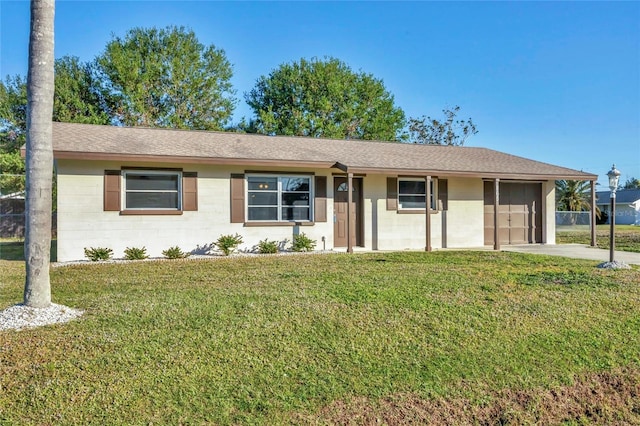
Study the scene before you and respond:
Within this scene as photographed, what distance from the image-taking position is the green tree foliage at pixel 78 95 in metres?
22.1

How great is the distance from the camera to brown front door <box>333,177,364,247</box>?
12.4 metres

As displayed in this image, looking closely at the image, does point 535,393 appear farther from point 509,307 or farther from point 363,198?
point 363,198

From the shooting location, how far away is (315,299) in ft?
18.6

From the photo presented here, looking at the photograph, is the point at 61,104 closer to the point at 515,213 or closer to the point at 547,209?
the point at 515,213

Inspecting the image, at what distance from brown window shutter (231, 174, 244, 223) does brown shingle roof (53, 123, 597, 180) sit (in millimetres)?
573

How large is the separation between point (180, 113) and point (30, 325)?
74.7 ft

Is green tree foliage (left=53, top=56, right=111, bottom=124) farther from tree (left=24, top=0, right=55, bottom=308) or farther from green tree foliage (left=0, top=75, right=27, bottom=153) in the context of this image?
tree (left=24, top=0, right=55, bottom=308)

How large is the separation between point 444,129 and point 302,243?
26.3 m

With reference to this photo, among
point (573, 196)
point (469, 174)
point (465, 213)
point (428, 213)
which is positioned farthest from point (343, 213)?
point (573, 196)

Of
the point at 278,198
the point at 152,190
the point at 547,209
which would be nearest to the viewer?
the point at 152,190

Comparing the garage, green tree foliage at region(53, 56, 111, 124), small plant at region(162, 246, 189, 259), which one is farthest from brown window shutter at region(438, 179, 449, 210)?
green tree foliage at region(53, 56, 111, 124)

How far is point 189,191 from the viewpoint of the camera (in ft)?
35.2

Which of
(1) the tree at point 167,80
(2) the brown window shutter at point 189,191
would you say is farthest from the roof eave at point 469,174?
(1) the tree at point 167,80

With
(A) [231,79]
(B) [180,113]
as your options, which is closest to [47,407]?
(B) [180,113]
